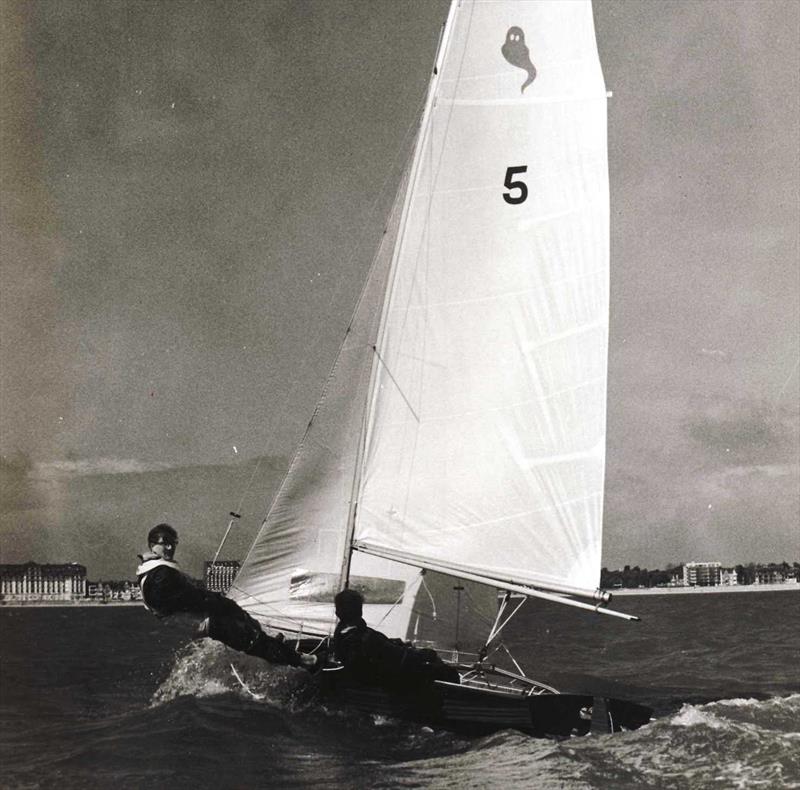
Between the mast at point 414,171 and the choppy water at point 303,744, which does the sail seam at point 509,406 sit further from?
the choppy water at point 303,744

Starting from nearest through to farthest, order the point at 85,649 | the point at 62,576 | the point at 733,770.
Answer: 1. the point at 733,770
2. the point at 85,649
3. the point at 62,576

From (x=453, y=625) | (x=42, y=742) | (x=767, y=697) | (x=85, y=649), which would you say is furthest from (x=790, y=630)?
(x=42, y=742)

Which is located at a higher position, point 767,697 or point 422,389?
point 422,389

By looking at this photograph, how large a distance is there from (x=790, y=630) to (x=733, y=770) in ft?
98.0

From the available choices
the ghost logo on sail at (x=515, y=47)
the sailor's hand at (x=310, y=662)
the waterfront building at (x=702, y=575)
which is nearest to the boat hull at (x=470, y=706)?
the sailor's hand at (x=310, y=662)

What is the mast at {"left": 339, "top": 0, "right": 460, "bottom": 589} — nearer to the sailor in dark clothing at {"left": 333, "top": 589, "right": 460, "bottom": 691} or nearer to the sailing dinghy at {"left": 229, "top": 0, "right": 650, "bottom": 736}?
the sailing dinghy at {"left": 229, "top": 0, "right": 650, "bottom": 736}

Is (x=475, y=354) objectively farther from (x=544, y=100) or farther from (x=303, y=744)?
(x=303, y=744)

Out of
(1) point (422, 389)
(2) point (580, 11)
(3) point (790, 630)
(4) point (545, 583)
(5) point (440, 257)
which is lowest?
(3) point (790, 630)

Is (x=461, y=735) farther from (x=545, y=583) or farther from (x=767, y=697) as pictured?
(x=767, y=697)

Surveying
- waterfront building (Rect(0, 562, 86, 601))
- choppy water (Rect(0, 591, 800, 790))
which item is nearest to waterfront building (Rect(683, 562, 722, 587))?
waterfront building (Rect(0, 562, 86, 601))

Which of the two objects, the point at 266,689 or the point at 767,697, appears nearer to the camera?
the point at 266,689

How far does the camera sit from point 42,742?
10.2 meters

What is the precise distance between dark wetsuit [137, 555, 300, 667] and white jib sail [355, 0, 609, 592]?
6.64 feet

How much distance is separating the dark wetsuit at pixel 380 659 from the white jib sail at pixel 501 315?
158 centimetres
